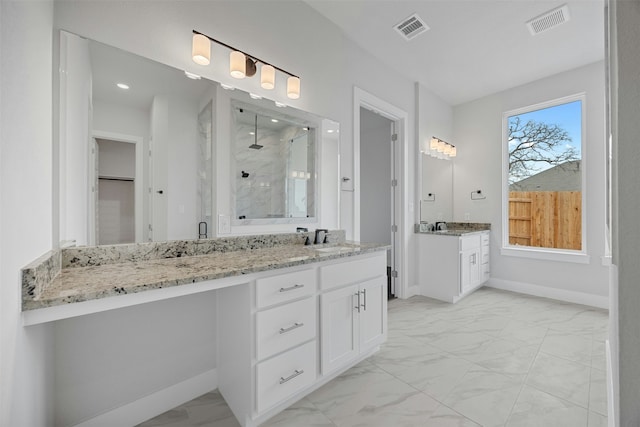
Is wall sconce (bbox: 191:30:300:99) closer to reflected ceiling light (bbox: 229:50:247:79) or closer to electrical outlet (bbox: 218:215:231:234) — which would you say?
reflected ceiling light (bbox: 229:50:247:79)

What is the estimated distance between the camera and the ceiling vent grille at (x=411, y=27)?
2.53m

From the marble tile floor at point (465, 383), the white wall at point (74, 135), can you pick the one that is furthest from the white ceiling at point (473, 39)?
the marble tile floor at point (465, 383)

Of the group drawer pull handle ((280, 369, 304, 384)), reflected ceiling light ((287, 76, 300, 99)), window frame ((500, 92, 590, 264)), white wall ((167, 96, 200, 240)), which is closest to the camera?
drawer pull handle ((280, 369, 304, 384))

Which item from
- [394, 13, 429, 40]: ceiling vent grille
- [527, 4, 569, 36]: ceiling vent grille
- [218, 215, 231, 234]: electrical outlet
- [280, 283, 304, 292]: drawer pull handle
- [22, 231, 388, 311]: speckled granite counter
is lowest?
[280, 283, 304, 292]: drawer pull handle

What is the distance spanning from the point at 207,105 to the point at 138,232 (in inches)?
35.2

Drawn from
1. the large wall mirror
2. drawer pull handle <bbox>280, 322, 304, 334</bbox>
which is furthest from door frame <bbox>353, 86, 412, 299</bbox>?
drawer pull handle <bbox>280, 322, 304, 334</bbox>

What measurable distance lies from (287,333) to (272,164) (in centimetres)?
124

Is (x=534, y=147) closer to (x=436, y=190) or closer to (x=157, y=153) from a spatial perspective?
(x=436, y=190)

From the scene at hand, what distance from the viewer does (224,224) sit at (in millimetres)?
1823

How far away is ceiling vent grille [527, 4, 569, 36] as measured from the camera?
2.42m

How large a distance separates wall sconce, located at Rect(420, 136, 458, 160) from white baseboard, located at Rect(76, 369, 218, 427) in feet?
11.9

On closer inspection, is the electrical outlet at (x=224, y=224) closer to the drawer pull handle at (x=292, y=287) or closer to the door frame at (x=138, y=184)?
the door frame at (x=138, y=184)

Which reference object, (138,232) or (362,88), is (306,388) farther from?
(362,88)

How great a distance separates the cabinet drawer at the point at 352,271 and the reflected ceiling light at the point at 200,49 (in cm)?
149
